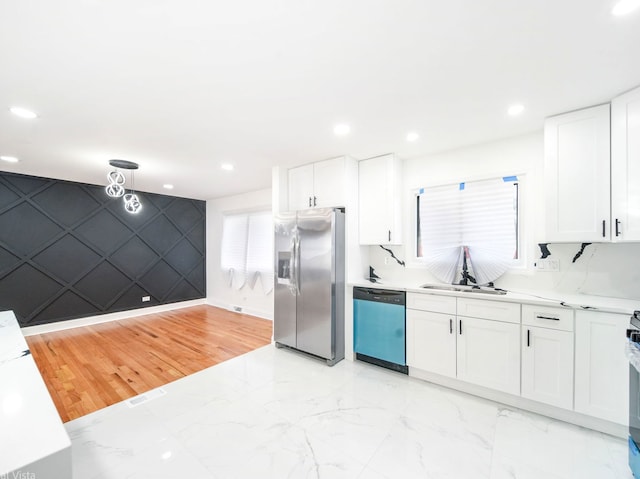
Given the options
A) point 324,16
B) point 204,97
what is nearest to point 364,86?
point 324,16

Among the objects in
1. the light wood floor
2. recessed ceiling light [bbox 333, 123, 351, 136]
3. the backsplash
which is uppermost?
recessed ceiling light [bbox 333, 123, 351, 136]

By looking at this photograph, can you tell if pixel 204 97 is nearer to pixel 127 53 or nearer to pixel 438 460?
pixel 127 53

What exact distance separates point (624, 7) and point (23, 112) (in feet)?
12.9

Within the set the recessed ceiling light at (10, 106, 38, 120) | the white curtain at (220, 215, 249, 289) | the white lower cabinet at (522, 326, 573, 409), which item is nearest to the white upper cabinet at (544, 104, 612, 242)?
the white lower cabinet at (522, 326, 573, 409)

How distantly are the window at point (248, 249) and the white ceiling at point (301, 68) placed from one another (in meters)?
2.53

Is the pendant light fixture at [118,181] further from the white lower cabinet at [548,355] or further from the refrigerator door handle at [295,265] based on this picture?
the white lower cabinet at [548,355]

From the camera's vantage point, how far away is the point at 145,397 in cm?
249

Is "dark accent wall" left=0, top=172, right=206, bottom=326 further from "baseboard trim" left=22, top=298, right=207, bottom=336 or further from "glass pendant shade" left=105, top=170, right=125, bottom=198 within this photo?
"glass pendant shade" left=105, top=170, right=125, bottom=198

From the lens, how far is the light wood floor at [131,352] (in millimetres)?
2611

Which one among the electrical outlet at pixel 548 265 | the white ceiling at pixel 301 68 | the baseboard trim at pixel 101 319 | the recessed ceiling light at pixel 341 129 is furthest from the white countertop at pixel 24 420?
the baseboard trim at pixel 101 319

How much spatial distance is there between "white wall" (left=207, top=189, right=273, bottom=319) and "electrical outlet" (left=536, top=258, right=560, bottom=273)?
3959 millimetres

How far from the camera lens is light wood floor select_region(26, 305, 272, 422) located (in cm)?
261

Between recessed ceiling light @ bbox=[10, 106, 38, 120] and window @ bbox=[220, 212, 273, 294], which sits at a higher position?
recessed ceiling light @ bbox=[10, 106, 38, 120]

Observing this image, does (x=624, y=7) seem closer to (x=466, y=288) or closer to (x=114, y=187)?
(x=466, y=288)
